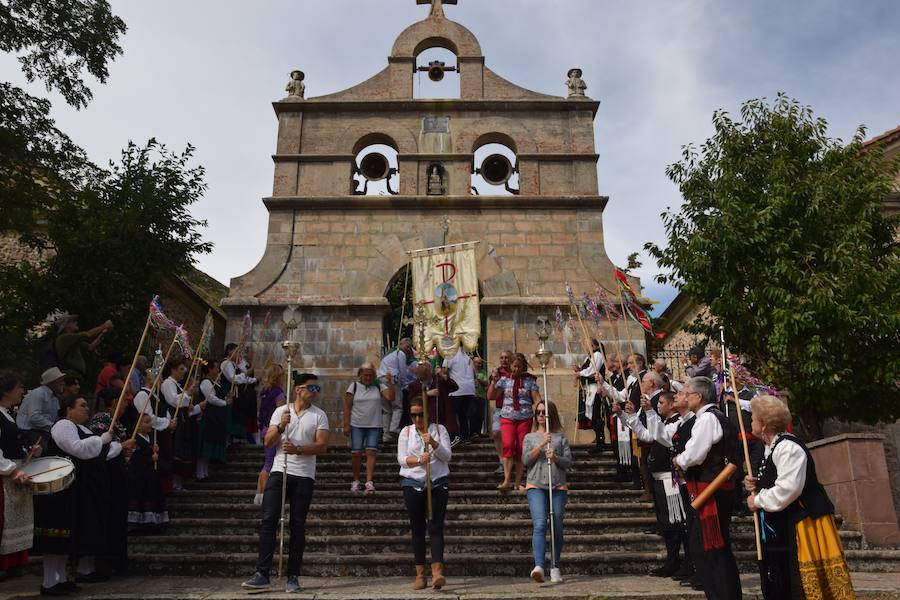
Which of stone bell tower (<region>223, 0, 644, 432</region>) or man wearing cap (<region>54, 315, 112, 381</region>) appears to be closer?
man wearing cap (<region>54, 315, 112, 381</region>)

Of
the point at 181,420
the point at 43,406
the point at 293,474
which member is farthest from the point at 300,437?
the point at 181,420

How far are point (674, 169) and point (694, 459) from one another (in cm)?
946

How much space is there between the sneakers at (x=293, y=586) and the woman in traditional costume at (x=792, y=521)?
381cm

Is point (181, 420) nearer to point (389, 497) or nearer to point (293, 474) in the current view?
point (389, 497)

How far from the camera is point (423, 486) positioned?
6.82m

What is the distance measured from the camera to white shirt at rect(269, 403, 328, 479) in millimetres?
6691

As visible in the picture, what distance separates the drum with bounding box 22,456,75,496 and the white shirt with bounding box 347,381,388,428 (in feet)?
13.0

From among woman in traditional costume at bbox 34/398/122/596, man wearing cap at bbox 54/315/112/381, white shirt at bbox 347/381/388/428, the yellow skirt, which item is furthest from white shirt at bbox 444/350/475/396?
the yellow skirt

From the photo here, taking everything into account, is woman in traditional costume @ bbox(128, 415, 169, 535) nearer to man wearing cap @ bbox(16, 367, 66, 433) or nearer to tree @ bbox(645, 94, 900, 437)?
man wearing cap @ bbox(16, 367, 66, 433)

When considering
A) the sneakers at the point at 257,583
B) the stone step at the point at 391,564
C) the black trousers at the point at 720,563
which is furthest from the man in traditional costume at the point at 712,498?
the sneakers at the point at 257,583

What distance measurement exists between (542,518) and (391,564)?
64.5 inches

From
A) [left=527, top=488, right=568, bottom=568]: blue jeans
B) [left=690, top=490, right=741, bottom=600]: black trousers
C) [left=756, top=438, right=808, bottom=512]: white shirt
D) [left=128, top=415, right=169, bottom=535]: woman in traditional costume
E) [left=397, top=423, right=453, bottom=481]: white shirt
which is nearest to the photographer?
[left=756, top=438, right=808, bottom=512]: white shirt

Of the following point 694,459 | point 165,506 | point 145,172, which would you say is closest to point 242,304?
point 145,172

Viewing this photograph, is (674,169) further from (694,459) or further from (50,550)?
(50,550)
